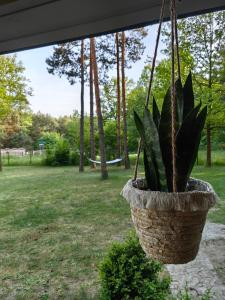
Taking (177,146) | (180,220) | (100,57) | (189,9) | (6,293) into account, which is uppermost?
(100,57)

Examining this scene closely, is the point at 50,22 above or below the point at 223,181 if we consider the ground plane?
above

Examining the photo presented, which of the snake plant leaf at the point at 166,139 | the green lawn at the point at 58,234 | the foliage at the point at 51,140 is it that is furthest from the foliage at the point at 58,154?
the snake plant leaf at the point at 166,139

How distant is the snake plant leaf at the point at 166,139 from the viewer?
606mm

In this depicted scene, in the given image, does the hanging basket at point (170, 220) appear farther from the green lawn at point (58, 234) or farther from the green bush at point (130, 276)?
the green lawn at point (58, 234)

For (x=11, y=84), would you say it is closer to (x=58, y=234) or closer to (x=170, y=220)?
(x=58, y=234)

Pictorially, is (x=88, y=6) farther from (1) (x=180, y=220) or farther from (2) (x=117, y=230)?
(2) (x=117, y=230)

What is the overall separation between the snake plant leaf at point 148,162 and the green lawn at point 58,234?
147cm

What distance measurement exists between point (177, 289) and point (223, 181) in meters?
3.54

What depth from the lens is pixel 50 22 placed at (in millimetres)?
1046

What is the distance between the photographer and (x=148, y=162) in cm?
65

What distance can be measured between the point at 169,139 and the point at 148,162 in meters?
0.07

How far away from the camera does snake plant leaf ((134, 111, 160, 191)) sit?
0.64 meters

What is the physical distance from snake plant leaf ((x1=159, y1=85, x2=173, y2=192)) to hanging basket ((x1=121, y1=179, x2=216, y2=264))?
7 centimetres

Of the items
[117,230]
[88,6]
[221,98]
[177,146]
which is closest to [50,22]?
[88,6]
